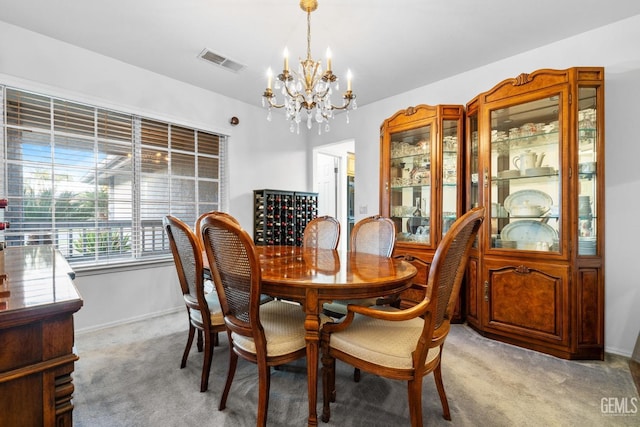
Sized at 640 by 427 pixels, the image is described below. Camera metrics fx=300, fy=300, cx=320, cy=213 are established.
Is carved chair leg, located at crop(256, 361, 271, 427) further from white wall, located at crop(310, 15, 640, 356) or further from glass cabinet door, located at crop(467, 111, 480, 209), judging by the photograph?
white wall, located at crop(310, 15, 640, 356)

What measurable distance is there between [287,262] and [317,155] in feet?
10.7

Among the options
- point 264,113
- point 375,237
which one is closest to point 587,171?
point 375,237

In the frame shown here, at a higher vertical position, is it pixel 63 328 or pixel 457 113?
pixel 457 113

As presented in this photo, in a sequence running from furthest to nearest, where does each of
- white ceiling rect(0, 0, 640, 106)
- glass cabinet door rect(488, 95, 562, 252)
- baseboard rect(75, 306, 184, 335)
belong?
baseboard rect(75, 306, 184, 335) → glass cabinet door rect(488, 95, 562, 252) → white ceiling rect(0, 0, 640, 106)

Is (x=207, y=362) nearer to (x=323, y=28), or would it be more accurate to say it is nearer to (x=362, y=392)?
(x=362, y=392)

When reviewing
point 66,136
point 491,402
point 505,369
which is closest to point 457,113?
point 505,369

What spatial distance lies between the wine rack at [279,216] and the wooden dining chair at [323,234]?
1.03 meters

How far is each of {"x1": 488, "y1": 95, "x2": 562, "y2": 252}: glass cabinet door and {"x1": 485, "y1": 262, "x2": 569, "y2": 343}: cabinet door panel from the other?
196mm

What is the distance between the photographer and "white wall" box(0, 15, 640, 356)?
90.7 inches

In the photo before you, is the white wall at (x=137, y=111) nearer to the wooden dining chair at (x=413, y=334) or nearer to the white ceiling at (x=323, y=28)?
the white ceiling at (x=323, y=28)

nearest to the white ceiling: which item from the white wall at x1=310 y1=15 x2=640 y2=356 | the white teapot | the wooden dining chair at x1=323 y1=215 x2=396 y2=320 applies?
the white wall at x1=310 y1=15 x2=640 y2=356

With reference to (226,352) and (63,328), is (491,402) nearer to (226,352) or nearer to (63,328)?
(226,352)

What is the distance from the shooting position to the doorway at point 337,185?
5.20 meters

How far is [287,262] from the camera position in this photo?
1.95 m
